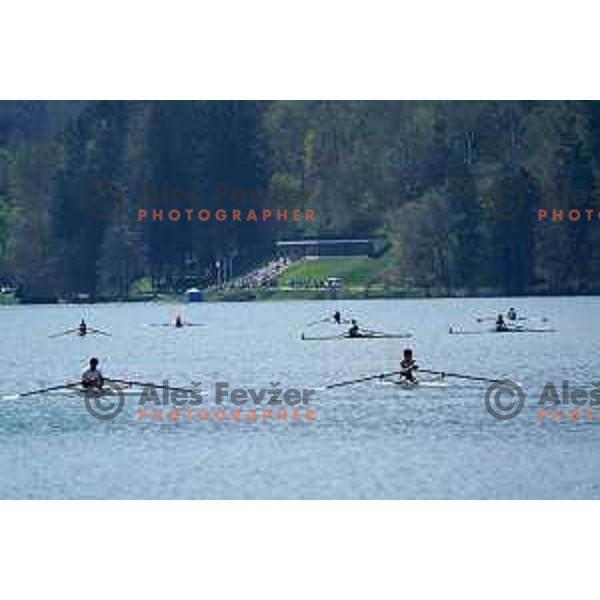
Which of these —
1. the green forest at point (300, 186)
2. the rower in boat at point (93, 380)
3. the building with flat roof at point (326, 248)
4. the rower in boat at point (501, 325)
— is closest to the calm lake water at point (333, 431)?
the rower in boat at point (501, 325)

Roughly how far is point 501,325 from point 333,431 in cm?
2263

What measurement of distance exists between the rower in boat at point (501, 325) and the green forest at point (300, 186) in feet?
6.67

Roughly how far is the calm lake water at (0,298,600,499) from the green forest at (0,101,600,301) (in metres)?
1.77

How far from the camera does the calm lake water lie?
29.2m

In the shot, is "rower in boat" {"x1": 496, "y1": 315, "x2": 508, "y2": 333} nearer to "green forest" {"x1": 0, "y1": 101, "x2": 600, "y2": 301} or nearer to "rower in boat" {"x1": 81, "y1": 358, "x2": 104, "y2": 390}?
"green forest" {"x1": 0, "y1": 101, "x2": 600, "y2": 301}

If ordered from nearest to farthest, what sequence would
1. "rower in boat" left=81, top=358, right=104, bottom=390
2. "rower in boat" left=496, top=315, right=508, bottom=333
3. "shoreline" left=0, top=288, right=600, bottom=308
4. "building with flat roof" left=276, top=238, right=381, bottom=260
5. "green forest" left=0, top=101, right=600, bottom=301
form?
1. "rower in boat" left=81, top=358, right=104, bottom=390
2. "green forest" left=0, top=101, right=600, bottom=301
3. "shoreline" left=0, top=288, right=600, bottom=308
4. "building with flat roof" left=276, top=238, right=381, bottom=260
5. "rower in boat" left=496, top=315, right=508, bottom=333

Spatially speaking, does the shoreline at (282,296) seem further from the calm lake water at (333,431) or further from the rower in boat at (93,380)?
the rower in boat at (93,380)

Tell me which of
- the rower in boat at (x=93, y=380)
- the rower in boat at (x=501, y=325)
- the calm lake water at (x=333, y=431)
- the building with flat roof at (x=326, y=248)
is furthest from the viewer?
the rower in boat at (x=501, y=325)

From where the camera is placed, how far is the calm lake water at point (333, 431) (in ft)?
95.7

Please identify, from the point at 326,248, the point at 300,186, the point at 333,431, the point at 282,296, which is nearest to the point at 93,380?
the point at 333,431

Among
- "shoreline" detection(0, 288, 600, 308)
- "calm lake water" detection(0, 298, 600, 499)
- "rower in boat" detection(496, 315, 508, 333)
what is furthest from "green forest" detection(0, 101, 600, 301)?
"rower in boat" detection(496, 315, 508, 333)

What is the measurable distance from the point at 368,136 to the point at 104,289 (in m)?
8.20

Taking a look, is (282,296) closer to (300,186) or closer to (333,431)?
(300,186)

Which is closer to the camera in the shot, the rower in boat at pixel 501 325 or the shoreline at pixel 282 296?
the shoreline at pixel 282 296
